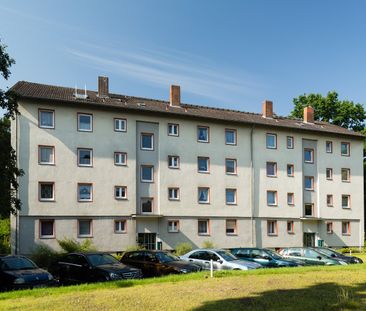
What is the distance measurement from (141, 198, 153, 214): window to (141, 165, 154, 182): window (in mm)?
1689

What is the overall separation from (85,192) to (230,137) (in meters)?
14.7

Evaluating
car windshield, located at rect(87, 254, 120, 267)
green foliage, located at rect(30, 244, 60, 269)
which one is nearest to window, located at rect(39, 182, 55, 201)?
green foliage, located at rect(30, 244, 60, 269)

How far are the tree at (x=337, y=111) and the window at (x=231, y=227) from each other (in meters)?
26.6

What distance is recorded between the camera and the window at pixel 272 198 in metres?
43.8

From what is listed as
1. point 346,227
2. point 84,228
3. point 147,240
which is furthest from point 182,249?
point 346,227

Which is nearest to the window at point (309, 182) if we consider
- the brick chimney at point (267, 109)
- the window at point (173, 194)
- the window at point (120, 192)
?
the brick chimney at point (267, 109)

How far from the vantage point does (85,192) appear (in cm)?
3594

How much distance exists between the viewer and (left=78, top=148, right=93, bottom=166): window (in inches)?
1414

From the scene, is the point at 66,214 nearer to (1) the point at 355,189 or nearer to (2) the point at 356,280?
(2) the point at 356,280

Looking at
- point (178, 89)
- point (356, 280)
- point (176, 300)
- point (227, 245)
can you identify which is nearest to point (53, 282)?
point (176, 300)

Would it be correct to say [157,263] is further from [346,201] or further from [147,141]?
→ [346,201]

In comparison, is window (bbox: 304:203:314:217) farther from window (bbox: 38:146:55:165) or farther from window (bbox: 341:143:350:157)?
window (bbox: 38:146:55:165)

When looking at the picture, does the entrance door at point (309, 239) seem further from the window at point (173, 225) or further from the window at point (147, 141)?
the window at point (147, 141)

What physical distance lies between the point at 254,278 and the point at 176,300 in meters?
5.18
